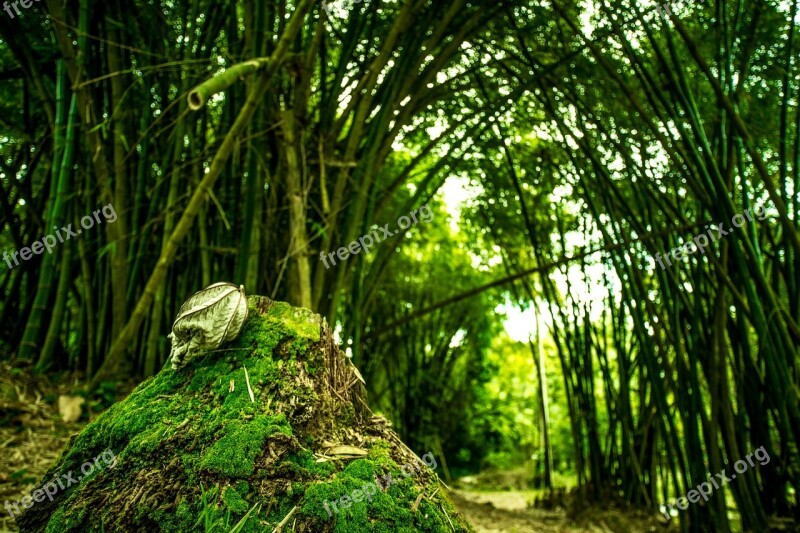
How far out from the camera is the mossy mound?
2.57 feet

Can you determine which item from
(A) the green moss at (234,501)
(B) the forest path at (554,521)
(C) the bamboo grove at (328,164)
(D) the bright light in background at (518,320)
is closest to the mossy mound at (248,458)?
(A) the green moss at (234,501)

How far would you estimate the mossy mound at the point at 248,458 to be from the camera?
30.9 inches

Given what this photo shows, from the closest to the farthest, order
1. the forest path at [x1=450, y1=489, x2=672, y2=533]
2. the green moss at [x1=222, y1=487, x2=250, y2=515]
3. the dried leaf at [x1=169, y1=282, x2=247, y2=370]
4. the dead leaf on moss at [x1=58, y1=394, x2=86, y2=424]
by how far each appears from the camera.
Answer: the green moss at [x1=222, y1=487, x2=250, y2=515] → the dried leaf at [x1=169, y1=282, x2=247, y2=370] → the dead leaf on moss at [x1=58, y1=394, x2=86, y2=424] → the forest path at [x1=450, y1=489, x2=672, y2=533]

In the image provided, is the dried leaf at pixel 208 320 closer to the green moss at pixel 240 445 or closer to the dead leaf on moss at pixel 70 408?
the green moss at pixel 240 445

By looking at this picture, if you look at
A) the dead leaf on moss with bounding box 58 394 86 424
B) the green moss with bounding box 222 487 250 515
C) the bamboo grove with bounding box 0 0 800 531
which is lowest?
the green moss with bounding box 222 487 250 515

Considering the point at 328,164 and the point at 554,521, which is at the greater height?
the point at 328,164

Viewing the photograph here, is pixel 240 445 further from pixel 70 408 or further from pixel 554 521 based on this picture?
pixel 554 521

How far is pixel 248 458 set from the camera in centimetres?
81

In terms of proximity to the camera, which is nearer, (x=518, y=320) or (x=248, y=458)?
(x=248, y=458)

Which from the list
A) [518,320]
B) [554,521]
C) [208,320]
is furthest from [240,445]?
[518,320]

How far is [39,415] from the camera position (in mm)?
1834

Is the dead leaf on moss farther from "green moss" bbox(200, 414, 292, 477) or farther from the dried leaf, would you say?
"green moss" bbox(200, 414, 292, 477)

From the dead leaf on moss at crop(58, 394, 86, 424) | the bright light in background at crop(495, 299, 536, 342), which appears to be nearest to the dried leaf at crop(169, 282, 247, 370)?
the dead leaf on moss at crop(58, 394, 86, 424)

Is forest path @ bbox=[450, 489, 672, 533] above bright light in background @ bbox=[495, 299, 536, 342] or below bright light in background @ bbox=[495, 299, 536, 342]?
below
